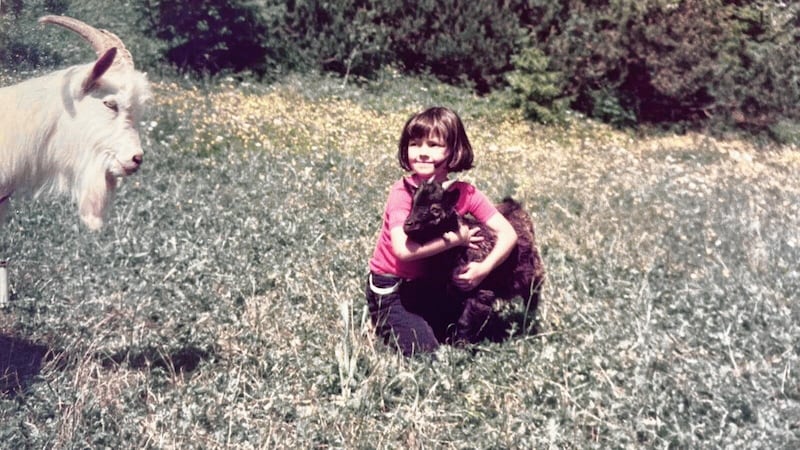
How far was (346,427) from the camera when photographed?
404 centimetres

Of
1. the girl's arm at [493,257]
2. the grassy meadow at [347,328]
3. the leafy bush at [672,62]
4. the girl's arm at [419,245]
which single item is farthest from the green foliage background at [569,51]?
the girl's arm at [419,245]

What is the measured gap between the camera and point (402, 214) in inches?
192

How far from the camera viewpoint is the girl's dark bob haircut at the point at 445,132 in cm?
488

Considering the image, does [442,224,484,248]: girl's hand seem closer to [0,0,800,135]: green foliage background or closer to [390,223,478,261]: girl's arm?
[390,223,478,261]: girl's arm

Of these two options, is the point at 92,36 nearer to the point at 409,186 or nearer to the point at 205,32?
the point at 409,186

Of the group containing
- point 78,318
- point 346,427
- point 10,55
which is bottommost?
point 10,55

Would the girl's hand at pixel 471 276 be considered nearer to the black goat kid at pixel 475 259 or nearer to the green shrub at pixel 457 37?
the black goat kid at pixel 475 259

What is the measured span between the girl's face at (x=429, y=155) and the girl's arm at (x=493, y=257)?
15.1 inches

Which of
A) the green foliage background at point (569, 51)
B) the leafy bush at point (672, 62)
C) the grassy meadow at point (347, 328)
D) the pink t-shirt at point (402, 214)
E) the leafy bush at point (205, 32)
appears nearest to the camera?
the grassy meadow at point (347, 328)

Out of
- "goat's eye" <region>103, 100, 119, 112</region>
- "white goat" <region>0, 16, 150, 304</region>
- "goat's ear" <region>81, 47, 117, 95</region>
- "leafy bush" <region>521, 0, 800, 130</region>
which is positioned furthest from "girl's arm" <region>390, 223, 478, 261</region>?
"leafy bush" <region>521, 0, 800, 130</region>

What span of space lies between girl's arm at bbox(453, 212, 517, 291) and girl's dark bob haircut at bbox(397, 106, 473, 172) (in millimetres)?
324

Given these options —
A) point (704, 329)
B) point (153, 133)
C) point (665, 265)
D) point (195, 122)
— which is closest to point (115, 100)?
point (704, 329)

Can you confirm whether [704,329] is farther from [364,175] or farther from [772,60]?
[772,60]

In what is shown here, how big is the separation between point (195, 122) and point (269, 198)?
380 cm
